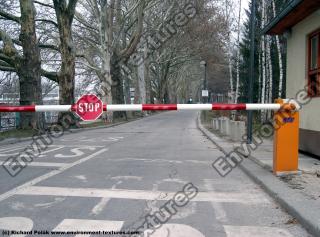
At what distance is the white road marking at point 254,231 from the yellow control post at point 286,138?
2.98 metres

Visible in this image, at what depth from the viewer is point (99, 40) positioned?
38.7m

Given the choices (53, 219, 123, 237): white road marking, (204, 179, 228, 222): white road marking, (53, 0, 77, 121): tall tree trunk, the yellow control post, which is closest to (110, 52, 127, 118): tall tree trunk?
(53, 0, 77, 121): tall tree trunk

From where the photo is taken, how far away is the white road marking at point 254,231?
193 inches

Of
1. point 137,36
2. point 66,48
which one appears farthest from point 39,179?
point 137,36

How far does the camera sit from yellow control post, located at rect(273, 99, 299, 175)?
307 inches

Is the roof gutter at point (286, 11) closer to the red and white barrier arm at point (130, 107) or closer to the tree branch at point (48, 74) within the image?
the red and white barrier arm at point (130, 107)

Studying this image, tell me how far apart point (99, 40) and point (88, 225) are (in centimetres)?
3484

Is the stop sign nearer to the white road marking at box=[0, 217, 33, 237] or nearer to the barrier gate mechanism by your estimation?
the barrier gate mechanism

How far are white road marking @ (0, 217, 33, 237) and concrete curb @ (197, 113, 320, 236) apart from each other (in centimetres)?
323

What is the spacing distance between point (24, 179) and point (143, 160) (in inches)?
141

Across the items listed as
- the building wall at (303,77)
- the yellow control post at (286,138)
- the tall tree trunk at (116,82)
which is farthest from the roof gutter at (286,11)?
the tall tree trunk at (116,82)

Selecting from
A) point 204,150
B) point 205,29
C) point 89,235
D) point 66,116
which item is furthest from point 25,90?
point 205,29

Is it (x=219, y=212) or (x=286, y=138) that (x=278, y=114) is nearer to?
(x=286, y=138)

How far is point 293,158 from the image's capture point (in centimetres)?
802
